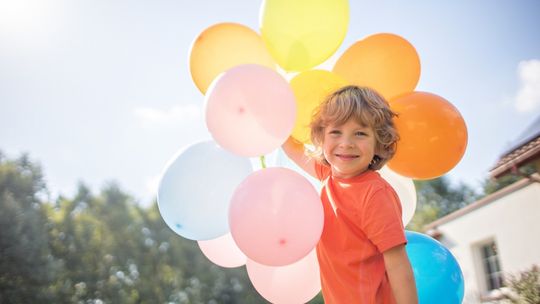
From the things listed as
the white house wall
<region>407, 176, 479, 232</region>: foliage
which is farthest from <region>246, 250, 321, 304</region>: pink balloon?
<region>407, 176, 479, 232</region>: foliage

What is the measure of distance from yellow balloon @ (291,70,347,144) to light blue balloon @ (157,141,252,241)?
0.43 meters

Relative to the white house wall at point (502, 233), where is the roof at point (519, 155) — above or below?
above

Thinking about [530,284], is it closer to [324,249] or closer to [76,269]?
[324,249]

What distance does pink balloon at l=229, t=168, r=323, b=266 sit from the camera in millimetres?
1843

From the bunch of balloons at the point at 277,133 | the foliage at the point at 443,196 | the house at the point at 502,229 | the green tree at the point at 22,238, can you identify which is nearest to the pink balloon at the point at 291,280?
the bunch of balloons at the point at 277,133

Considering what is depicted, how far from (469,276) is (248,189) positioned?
959 centimetres

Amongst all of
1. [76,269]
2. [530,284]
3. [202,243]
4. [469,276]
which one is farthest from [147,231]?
[202,243]

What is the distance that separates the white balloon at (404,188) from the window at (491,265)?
7.95 meters

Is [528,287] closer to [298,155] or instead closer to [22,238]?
[298,155]

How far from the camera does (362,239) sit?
1.71m

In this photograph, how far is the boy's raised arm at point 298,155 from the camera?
2445 mm

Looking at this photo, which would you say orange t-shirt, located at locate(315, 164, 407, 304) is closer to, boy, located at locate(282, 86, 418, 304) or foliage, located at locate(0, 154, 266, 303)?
boy, located at locate(282, 86, 418, 304)

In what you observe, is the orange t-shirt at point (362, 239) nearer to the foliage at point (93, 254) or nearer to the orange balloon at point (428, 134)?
the orange balloon at point (428, 134)

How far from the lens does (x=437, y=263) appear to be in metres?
2.24
